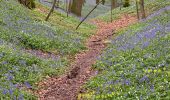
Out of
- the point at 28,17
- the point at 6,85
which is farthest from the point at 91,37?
the point at 6,85

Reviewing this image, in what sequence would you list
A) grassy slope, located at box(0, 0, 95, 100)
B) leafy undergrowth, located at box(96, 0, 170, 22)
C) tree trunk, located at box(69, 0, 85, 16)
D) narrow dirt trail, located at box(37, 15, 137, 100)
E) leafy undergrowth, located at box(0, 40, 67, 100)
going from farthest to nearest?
tree trunk, located at box(69, 0, 85, 16), leafy undergrowth, located at box(96, 0, 170, 22), grassy slope, located at box(0, 0, 95, 100), narrow dirt trail, located at box(37, 15, 137, 100), leafy undergrowth, located at box(0, 40, 67, 100)

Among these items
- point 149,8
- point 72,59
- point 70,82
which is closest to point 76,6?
point 149,8

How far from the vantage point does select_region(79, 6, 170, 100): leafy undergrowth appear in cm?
1077

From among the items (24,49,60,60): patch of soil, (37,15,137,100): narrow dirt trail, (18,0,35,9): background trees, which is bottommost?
(37,15,137,100): narrow dirt trail

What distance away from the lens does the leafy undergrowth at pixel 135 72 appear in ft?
35.3

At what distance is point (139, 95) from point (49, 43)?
9988 mm

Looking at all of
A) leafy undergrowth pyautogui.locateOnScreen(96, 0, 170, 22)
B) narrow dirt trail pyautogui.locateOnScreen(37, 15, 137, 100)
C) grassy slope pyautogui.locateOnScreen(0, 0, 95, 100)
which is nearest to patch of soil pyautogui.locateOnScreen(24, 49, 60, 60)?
grassy slope pyautogui.locateOnScreen(0, 0, 95, 100)

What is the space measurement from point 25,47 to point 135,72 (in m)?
7.56

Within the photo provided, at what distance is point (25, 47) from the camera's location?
1789 cm

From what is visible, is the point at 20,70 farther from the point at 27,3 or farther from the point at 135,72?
the point at 27,3

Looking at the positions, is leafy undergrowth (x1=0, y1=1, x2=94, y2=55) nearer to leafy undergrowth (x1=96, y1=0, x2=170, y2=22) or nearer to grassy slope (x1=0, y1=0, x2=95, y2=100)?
grassy slope (x1=0, y1=0, x2=95, y2=100)

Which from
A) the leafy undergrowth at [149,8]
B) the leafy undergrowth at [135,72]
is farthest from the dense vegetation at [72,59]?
the leafy undergrowth at [149,8]

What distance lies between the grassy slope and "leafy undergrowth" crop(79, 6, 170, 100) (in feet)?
7.91

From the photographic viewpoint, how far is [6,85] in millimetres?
12180
